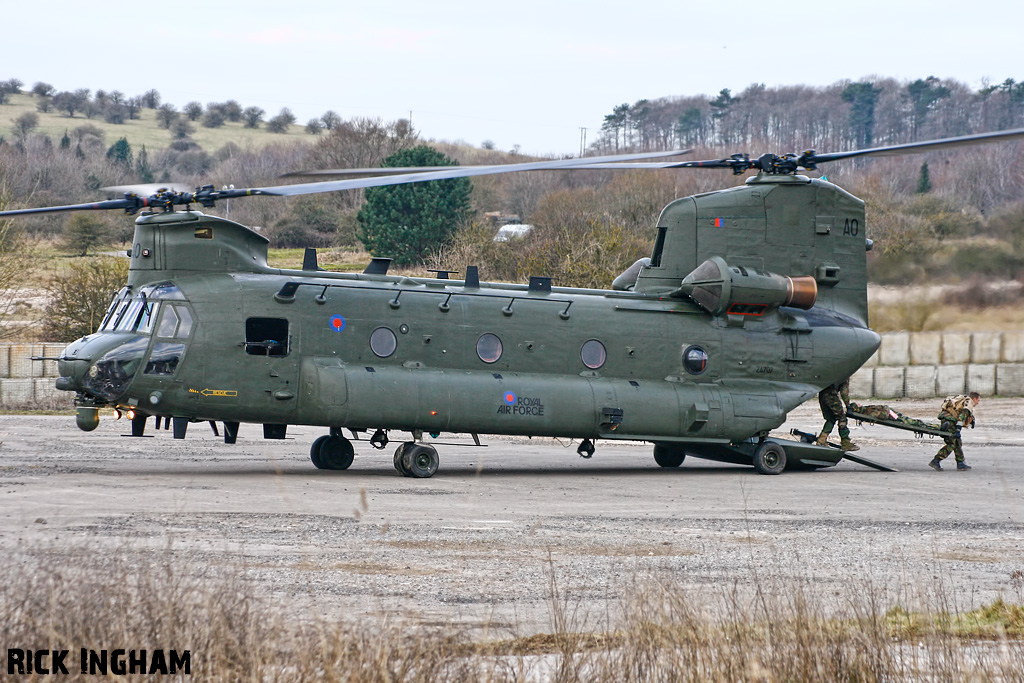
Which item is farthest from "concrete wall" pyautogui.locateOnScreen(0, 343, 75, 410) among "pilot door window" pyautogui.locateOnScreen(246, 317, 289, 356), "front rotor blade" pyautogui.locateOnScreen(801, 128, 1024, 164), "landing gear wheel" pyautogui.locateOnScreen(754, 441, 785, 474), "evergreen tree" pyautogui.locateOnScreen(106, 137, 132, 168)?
"evergreen tree" pyautogui.locateOnScreen(106, 137, 132, 168)

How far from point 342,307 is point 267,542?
613cm

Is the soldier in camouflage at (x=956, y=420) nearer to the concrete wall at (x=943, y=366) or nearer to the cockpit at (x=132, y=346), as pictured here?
the cockpit at (x=132, y=346)

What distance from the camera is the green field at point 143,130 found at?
126m

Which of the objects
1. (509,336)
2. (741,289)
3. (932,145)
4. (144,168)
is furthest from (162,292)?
(144,168)

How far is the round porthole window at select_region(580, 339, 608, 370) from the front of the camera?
55.3ft

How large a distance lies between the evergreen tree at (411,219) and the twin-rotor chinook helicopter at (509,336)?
36245mm

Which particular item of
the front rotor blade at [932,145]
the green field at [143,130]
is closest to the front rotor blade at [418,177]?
the front rotor blade at [932,145]

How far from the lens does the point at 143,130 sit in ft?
453

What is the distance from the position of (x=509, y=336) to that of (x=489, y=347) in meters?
0.37

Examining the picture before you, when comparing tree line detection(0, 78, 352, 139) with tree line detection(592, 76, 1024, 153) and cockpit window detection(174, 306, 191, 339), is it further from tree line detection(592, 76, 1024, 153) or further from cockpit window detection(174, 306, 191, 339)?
cockpit window detection(174, 306, 191, 339)

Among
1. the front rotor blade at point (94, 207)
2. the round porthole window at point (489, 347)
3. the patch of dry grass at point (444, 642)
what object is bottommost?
the patch of dry grass at point (444, 642)

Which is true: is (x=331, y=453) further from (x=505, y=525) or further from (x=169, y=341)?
(x=505, y=525)

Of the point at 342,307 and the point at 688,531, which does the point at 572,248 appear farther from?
the point at 688,531

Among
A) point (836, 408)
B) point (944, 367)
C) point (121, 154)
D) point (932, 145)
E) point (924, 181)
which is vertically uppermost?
point (121, 154)
